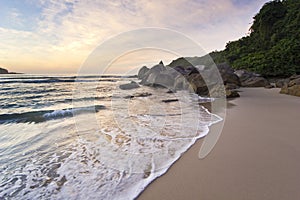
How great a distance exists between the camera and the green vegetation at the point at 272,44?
15914 millimetres

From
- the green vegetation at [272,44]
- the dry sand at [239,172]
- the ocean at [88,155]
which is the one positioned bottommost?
the ocean at [88,155]

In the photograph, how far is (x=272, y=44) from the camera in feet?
72.1

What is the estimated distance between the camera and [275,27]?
2367cm

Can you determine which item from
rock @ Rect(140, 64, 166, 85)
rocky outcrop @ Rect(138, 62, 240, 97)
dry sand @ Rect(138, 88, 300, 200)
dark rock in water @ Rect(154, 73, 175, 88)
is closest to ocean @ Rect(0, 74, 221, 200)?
dry sand @ Rect(138, 88, 300, 200)

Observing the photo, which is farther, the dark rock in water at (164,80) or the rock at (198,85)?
the dark rock in water at (164,80)

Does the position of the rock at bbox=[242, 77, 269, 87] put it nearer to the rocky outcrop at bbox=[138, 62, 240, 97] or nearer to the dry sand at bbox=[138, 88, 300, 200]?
the rocky outcrop at bbox=[138, 62, 240, 97]

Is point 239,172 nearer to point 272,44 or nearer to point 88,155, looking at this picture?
point 88,155

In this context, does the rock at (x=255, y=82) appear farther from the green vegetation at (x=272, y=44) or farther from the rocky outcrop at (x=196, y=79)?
the green vegetation at (x=272, y=44)

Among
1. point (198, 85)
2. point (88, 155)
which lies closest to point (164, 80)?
point (198, 85)

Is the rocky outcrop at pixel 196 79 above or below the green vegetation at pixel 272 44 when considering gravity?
below

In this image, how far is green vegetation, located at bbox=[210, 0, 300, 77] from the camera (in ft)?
52.2

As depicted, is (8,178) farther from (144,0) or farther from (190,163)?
(144,0)

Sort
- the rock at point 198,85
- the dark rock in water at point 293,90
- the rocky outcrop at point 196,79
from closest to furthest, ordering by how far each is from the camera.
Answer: the dark rock in water at point 293,90 → the rocky outcrop at point 196,79 → the rock at point 198,85

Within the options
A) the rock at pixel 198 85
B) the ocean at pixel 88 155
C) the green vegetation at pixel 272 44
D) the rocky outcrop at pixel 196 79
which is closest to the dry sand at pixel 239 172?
the ocean at pixel 88 155
